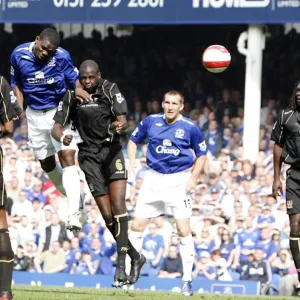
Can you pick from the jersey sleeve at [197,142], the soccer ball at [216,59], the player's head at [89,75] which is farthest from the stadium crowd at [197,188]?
the player's head at [89,75]

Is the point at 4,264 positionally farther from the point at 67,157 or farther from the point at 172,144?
the point at 172,144

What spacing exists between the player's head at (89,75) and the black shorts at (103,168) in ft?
2.75

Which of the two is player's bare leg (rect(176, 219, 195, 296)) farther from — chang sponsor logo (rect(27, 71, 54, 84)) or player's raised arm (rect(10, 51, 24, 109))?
player's raised arm (rect(10, 51, 24, 109))

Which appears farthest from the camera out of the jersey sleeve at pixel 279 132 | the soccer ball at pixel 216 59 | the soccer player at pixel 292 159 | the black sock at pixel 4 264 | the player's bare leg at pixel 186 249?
the soccer ball at pixel 216 59

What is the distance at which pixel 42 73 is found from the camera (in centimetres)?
1360

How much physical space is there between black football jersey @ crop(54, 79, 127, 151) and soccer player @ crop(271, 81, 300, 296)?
1958 millimetres

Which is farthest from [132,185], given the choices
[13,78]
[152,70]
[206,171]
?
[13,78]

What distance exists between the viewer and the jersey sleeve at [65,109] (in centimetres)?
1340

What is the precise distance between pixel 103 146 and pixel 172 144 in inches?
47.4

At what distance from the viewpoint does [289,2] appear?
2003cm

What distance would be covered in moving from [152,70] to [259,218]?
6084 millimetres

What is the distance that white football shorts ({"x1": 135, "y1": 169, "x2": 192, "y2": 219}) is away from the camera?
46.9ft

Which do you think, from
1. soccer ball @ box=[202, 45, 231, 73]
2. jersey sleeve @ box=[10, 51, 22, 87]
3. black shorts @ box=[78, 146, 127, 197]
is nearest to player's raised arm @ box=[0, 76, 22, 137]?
black shorts @ box=[78, 146, 127, 197]

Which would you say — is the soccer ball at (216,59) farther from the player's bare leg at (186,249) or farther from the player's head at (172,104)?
the player's bare leg at (186,249)
